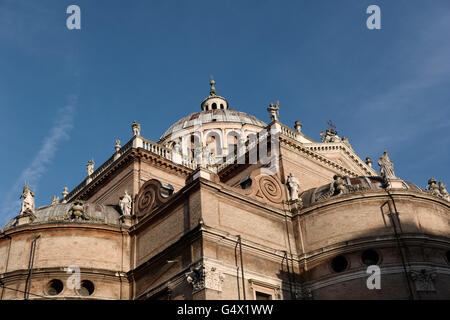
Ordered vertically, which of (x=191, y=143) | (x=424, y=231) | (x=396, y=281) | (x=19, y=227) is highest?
(x=191, y=143)

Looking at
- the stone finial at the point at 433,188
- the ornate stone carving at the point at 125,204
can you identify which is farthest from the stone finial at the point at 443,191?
the ornate stone carving at the point at 125,204

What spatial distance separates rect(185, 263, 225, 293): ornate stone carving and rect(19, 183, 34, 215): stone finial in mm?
10338

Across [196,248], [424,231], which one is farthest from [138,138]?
[424,231]

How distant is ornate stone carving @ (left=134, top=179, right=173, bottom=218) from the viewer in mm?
29297

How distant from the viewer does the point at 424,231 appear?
89.1 ft

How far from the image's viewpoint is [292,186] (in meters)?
30.4

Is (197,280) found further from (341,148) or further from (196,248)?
(341,148)

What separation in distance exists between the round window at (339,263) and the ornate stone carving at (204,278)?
5.79 metres

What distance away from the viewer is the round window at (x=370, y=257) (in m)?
26.5

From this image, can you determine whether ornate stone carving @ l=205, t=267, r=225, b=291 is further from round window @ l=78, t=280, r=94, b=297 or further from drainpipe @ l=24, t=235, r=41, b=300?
drainpipe @ l=24, t=235, r=41, b=300

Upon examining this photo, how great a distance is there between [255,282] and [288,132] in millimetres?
11277

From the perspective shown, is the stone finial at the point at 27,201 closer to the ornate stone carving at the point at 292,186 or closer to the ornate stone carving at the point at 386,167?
the ornate stone carving at the point at 292,186

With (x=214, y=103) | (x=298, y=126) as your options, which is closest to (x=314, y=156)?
(x=298, y=126)

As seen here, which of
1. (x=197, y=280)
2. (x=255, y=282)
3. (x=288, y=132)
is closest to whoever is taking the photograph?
(x=197, y=280)
